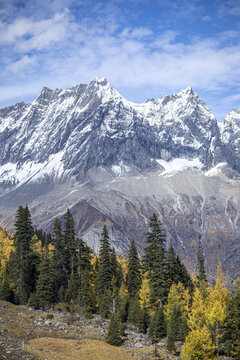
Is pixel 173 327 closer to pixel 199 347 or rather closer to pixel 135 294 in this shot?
pixel 199 347

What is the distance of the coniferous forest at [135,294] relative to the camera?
148 feet

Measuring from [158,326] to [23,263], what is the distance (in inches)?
958

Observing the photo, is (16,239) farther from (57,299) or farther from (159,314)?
(159,314)

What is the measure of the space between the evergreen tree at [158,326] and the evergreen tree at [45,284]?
17318mm

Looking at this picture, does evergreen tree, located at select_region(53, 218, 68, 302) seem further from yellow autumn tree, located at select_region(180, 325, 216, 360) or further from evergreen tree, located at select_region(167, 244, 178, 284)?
yellow autumn tree, located at select_region(180, 325, 216, 360)

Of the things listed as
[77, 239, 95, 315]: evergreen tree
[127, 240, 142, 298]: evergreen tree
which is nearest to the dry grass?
[77, 239, 95, 315]: evergreen tree

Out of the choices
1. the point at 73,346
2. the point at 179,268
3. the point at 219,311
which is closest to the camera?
the point at 73,346

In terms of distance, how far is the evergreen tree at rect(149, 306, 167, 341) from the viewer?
49991 mm

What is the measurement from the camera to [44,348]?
35812 millimetres

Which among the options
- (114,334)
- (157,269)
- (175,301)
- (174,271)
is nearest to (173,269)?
(174,271)

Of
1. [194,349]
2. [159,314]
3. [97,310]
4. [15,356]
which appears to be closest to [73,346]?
[15,356]

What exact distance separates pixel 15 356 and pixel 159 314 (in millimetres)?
25672

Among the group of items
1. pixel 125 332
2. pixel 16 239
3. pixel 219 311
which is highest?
pixel 16 239

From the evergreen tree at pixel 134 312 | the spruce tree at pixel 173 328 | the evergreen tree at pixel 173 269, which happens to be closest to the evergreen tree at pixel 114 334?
the spruce tree at pixel 173 328
